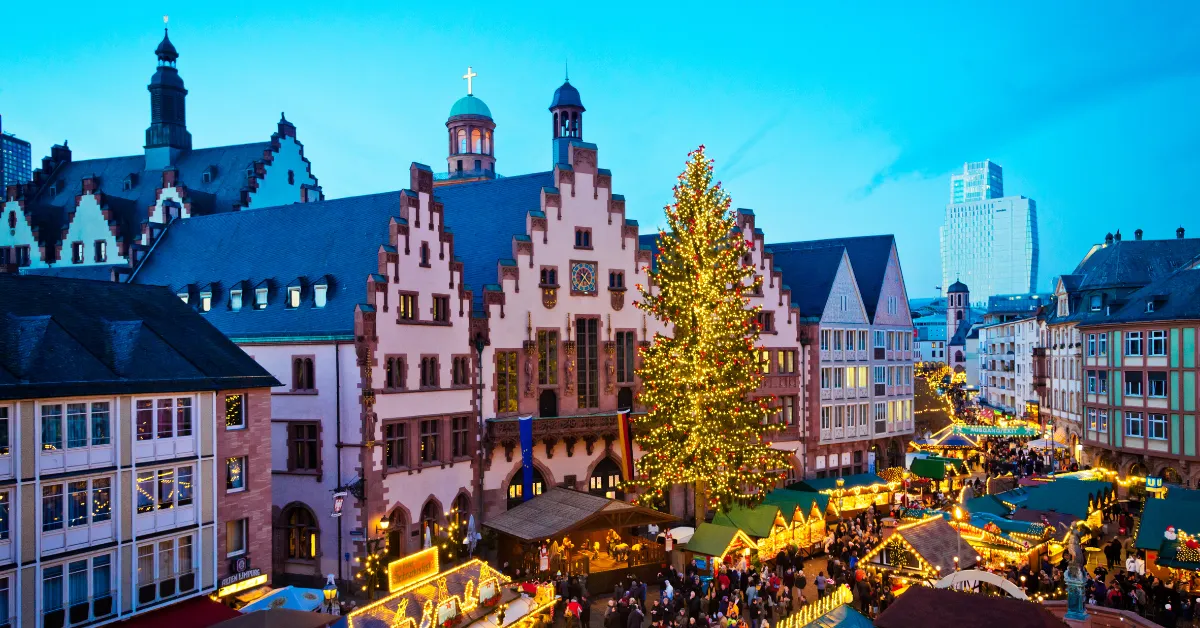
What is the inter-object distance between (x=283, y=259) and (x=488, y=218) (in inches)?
401

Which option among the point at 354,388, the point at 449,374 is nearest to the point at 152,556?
the point at 354,388

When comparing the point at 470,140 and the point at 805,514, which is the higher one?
the point at 470,140

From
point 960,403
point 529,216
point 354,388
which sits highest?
point 529,216

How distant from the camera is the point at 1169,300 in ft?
175

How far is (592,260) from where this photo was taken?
4762 centimetres

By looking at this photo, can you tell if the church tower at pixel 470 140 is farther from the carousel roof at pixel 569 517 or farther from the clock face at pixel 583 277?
the carousel roof at pixel 569 517

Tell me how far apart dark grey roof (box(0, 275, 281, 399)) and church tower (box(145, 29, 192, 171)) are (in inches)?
1255

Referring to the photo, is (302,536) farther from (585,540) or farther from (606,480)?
(606,480)

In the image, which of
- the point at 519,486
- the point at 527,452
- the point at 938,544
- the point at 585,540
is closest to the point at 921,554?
the point at 938,544

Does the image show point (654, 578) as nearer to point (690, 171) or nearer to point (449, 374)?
point (449, 374)

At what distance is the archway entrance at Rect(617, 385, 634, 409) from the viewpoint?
1914 inches

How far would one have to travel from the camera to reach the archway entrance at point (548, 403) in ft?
152

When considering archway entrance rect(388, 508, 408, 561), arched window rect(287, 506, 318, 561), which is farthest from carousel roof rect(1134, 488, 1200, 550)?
arched window rect(287, 506, 318, 561)

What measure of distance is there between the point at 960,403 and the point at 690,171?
335ft
